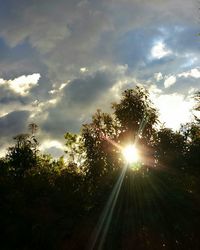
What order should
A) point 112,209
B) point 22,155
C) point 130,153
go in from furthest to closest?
point 22,155
point 130,153
point 112,209

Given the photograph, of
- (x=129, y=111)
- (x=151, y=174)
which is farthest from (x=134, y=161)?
(x=129, y=111)

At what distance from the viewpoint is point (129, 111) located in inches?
1462

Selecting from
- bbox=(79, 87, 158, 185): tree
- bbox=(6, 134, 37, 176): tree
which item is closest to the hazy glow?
bbox=(79, 87, 158, 185): tree

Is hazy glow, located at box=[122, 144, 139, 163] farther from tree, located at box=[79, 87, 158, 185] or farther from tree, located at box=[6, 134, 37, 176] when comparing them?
tree, located at box=[6, 134, 37, 176]

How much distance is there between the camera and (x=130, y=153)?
32344 millimetres

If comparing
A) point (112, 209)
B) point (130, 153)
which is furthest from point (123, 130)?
point (112, 209)

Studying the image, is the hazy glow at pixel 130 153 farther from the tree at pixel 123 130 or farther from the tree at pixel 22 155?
the tree at pixel 22 155

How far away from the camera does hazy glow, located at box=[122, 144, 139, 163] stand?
29.5 meters

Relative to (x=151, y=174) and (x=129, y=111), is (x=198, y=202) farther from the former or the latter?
(x=129, y=111)

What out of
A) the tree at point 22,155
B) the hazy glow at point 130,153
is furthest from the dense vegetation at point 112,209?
the tree at point 22,155

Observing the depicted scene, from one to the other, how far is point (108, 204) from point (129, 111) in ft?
50.1

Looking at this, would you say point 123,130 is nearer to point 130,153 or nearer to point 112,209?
point 130,153

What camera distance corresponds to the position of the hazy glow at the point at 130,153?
2947 cm

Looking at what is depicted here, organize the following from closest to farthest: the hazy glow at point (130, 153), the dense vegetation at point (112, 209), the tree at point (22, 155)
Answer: the dense vegetation at point (112, 209), the hazy glow at point (130, 153), the tree at point (22, 155)
